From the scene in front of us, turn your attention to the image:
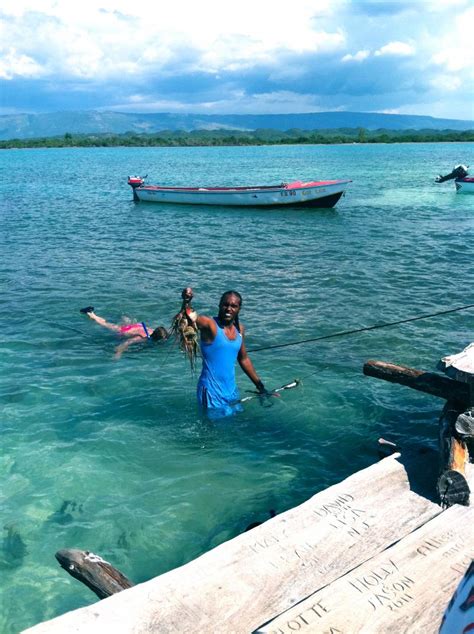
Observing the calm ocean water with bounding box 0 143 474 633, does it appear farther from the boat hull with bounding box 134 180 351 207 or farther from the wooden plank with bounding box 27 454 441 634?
the boat hull with bounding box 134 180 351 207

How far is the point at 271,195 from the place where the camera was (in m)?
34.9

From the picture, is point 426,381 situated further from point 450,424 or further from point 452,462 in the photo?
point 452,462

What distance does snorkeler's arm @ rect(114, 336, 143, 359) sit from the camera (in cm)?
1208

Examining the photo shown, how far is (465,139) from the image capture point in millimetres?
193250

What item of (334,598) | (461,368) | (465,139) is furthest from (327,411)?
(465,139)

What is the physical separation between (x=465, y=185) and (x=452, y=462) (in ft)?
129

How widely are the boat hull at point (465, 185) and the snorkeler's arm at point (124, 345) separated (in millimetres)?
35051

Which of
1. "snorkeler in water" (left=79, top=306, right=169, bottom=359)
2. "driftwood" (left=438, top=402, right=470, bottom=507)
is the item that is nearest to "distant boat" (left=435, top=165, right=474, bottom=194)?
"snorkeler in water" (left=79, top=306, right=169, bottom=359)

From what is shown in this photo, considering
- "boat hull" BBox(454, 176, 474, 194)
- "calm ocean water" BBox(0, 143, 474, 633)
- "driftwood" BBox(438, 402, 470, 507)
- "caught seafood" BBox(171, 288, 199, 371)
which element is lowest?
"calm ocean water" BBox(0, 143, 474, 633)

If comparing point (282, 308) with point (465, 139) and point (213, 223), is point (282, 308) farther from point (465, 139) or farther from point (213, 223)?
point (465, 139)

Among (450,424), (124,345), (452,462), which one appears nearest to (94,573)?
(452,462)

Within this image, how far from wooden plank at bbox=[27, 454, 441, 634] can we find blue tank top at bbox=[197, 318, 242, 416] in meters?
2.34

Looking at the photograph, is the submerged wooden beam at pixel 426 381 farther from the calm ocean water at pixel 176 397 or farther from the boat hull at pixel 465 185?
A: the boat hull at pixel 465 185

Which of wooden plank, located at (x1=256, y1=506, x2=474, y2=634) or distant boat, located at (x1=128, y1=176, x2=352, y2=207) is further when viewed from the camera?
distant boat, located at (x1=128, y1=176, x2=352, y2=207)
